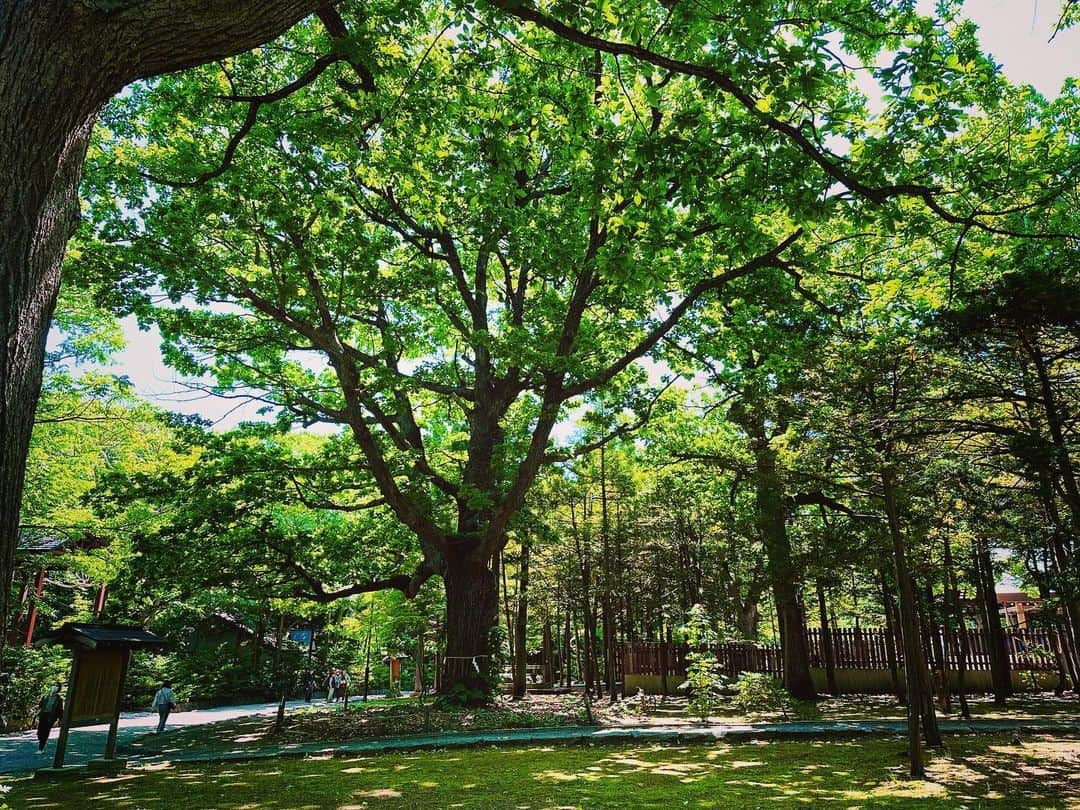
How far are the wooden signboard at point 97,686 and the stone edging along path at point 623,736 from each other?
0.95 meters

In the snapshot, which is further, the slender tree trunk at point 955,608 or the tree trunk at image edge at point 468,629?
the tree trunk at image edge at point 468,629

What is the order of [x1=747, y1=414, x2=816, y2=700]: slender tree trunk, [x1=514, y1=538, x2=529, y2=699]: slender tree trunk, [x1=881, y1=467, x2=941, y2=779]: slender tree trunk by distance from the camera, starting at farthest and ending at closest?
1. [x1=514, y1=538, x2=529, y2=699]: slender tree trunk
2. [x1=747, y1=414, x2=816, y2=700]: slender tree trunk
3. [x1=881, y1=467, x2=941, y2=779]: slender tree trunk

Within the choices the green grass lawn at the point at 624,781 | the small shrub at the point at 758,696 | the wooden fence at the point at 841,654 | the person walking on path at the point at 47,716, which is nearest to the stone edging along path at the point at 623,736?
the green grass lawn at the point at 624,781

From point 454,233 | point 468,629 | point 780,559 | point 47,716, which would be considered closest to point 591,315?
point 454,233

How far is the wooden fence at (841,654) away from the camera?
18125mm

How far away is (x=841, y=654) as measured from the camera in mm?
18484

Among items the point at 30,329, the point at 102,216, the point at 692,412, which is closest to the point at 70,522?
the point at 102,216

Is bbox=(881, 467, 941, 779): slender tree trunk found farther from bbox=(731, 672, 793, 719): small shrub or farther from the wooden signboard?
the wooden signboard

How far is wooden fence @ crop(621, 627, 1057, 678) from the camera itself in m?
18.1

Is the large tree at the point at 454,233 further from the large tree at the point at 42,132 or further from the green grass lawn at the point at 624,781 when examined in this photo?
the green grass lawn at the point at 624,781

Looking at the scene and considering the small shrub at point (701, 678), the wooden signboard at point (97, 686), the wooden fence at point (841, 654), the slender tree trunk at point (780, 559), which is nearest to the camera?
the wooden signboard at point (97, 686)

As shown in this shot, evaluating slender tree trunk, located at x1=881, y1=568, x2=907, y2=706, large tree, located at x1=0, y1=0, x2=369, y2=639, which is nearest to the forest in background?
slender tree trunk, located at x1=881, y1=568, x2=907, y2=706

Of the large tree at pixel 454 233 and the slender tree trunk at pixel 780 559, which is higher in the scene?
the large tree at pixel 454 233

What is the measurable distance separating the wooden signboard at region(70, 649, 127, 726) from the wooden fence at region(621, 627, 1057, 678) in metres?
13.5
